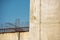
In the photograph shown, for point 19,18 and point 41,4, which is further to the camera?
point 19,18

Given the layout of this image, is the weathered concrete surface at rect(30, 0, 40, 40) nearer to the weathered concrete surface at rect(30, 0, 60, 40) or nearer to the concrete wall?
the weathered concrete surface at rect(30, 0, 60, 40)

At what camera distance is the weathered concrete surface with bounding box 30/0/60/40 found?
686mm

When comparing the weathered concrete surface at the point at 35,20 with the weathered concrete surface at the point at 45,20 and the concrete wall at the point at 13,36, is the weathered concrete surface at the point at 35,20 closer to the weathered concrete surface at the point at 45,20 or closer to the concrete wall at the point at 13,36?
the weathered concrete surface at the point at 45,20

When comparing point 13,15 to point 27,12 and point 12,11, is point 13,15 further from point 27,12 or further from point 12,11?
point 27,12

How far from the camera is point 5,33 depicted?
112 centimetres

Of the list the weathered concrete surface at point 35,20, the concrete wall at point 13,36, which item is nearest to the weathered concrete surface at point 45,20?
the weathered concrete surface at point 35,20

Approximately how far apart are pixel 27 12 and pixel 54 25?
52 centimetres

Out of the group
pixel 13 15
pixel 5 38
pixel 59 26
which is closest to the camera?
pixel 59 26

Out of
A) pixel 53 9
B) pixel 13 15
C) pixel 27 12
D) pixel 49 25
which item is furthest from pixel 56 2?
pixel 13 15

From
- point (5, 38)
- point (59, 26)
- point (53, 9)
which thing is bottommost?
point (5, 38)

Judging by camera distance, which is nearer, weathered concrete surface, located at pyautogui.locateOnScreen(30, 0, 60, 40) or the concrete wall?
weathered concrete surface, located at pyautogui.locateOnScreen(30, 0, 60, 40)

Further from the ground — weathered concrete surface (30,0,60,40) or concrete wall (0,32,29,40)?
weathered concrete surface (30,0,60,40)

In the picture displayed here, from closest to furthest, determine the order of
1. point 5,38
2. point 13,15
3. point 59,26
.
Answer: point 59,26 < point 5,38 < point 13,15

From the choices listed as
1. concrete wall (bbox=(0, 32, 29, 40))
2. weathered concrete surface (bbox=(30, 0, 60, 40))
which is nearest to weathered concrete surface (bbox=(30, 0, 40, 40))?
weathered concrete surface (bbox=(30, 0, 60, 40))
